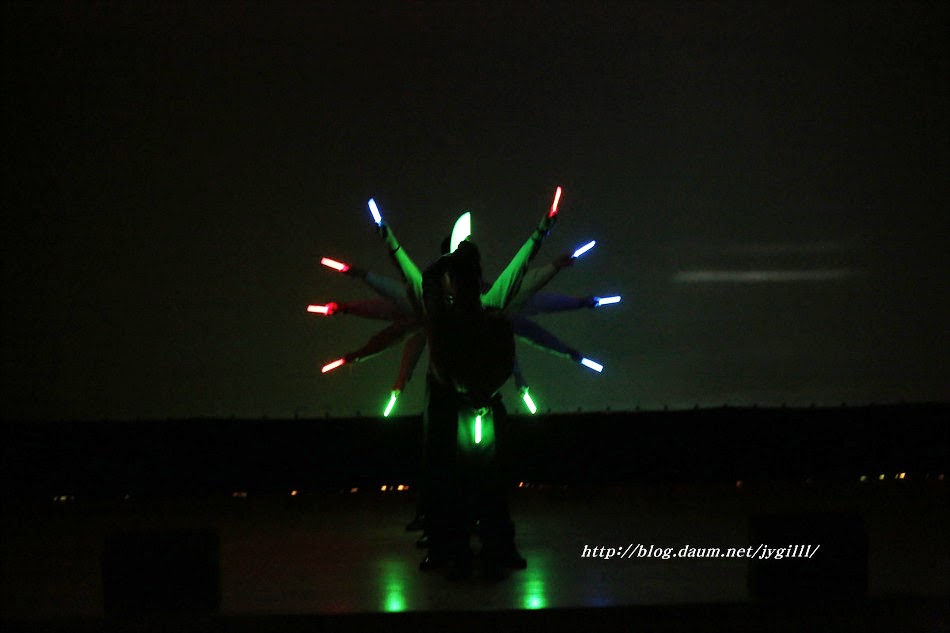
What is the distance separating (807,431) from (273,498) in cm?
512

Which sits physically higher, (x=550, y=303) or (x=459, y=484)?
(x=550, y=303)

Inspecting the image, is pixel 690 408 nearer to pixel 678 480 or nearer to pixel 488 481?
pixel 678 480

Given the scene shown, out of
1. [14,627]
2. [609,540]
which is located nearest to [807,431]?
[609,540]

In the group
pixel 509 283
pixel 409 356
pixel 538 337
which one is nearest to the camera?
pixel 509 283

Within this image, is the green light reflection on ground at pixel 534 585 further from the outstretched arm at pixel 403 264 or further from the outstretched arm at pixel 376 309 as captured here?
the outstretched arm at pixel 376 309

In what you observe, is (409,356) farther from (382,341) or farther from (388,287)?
(388,287)

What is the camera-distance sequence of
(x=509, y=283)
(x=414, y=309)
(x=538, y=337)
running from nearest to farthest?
1. (x=509, y=283)
2. (x=414, y=309)
3. (x=538, y=337)

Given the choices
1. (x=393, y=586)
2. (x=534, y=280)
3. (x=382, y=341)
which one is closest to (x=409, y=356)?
(x=382, y=341)

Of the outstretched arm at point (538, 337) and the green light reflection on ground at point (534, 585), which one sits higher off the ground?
the outstretched arm at point (538, 337)

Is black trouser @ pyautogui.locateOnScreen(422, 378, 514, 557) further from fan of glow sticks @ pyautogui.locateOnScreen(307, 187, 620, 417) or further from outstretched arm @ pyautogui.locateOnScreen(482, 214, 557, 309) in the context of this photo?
fan of glow sticks @ pyautogui.locateOnScreen(307, 187, 620, 417)

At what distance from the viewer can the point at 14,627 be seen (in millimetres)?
6211

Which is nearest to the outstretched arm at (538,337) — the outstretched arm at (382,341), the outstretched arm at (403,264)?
the outstretched arm at (382,341)

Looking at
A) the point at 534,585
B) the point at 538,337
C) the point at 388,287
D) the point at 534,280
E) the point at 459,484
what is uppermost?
the point at 388,287

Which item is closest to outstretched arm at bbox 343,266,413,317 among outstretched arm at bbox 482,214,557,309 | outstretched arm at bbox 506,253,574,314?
outstretched arm at bbox 506,253,574,314
